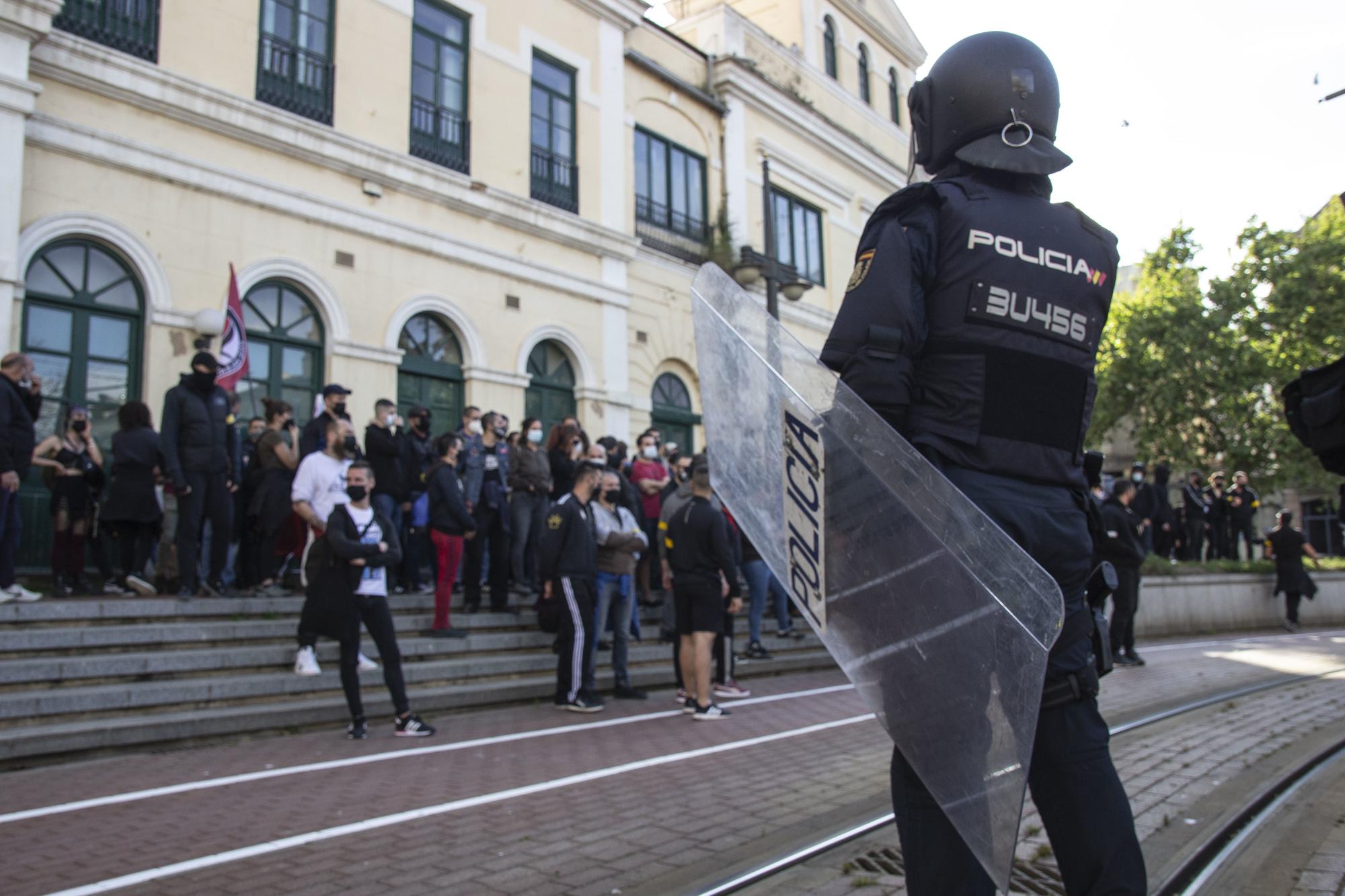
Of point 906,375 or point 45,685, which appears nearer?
point 906,375

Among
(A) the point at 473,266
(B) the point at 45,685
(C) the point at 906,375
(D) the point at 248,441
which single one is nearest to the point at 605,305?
(A) the point at 473,266

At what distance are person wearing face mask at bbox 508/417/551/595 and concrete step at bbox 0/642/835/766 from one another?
5.61 feet

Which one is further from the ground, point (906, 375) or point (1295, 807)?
point (906, 375)

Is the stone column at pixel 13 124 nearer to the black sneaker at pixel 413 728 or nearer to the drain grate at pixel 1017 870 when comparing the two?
the black sneaker at pixel 413 728

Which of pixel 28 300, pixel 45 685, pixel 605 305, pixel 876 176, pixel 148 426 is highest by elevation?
pixel 876 176

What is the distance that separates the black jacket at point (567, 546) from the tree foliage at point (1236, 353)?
2373 cm

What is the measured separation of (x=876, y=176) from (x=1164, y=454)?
1182 cm

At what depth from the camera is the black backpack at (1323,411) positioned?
2930 millimetres

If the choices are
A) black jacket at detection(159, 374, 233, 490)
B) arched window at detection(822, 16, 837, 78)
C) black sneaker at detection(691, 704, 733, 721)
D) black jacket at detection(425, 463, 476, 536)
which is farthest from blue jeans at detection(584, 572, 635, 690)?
arched window at detection(822, 16, 837, 78)

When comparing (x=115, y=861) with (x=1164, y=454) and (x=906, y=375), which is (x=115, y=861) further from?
(x=1164, y=454)

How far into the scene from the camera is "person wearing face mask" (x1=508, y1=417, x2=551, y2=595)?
1125 centimetres

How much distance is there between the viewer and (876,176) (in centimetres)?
2775

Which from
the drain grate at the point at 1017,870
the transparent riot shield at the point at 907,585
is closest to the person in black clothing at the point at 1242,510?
the drain grate at the point at 1017,870

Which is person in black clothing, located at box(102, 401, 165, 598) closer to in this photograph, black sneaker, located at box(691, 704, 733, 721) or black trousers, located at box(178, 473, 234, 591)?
black trousers, located at box(178, 473, 234, 591)
